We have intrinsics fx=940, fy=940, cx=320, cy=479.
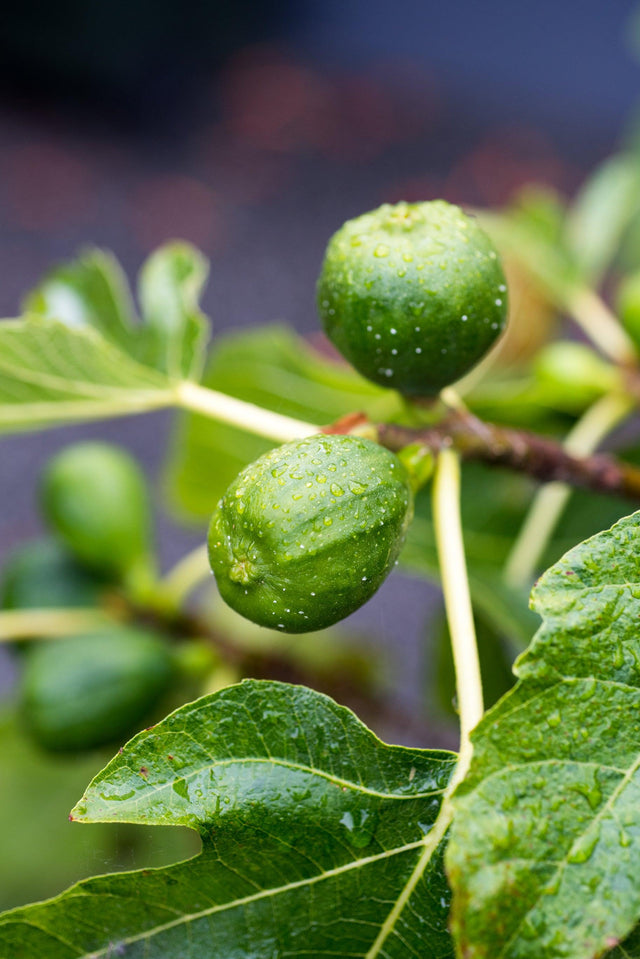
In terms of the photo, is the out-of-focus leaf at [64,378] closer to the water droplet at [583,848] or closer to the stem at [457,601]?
the stem at [457,601]

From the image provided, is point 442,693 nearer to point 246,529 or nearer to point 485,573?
point 485,573

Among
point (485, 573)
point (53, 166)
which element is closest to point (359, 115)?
point (53, 166)

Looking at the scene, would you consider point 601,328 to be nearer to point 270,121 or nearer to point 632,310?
point 632,310

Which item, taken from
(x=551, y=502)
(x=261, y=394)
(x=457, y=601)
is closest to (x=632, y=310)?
(x=551, y=502)

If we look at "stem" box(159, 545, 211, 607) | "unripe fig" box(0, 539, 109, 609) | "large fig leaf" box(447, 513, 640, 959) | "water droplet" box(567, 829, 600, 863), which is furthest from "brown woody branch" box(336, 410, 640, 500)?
"unripe fig" box(0, 539, 109, 609)

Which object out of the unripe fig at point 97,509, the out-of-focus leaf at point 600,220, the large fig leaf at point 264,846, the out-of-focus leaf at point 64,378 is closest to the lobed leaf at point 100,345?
the out-of-focus leaf at point 64,378

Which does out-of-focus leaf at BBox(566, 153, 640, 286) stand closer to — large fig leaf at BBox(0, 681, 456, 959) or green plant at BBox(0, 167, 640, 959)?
green plant at BBox(0, 167, 640, 959)
